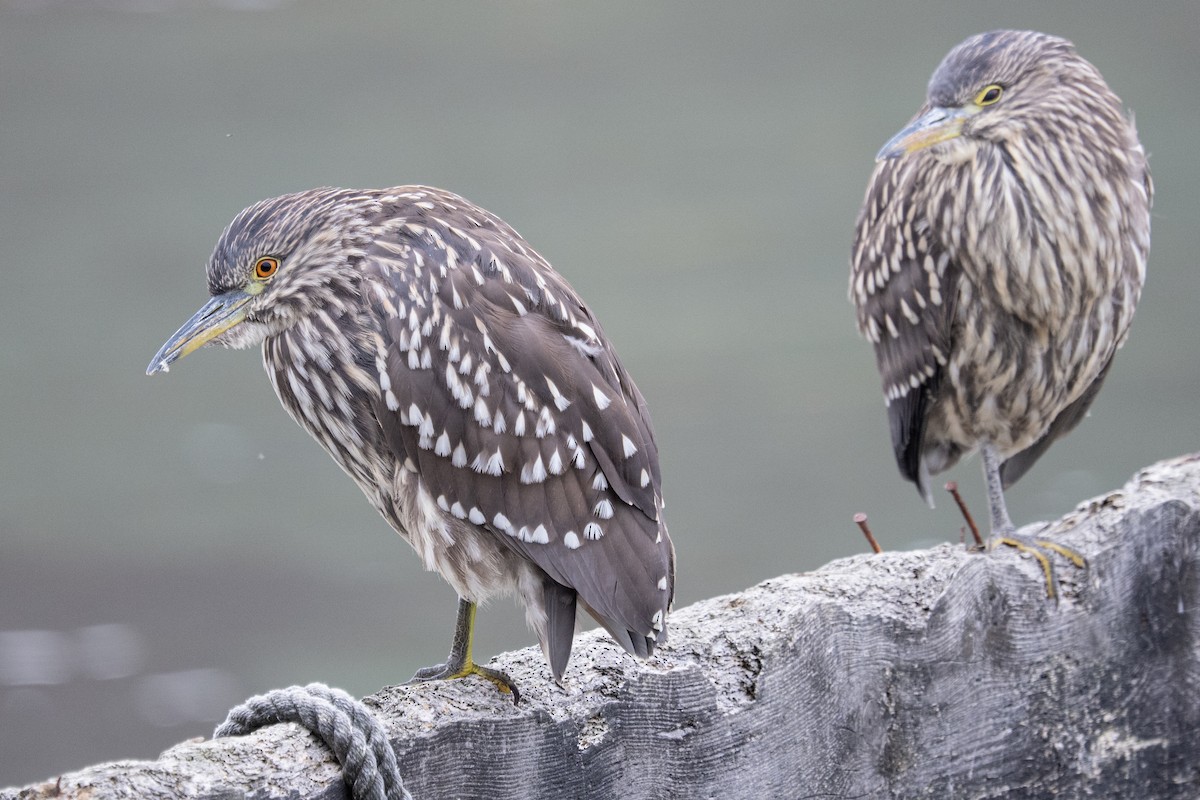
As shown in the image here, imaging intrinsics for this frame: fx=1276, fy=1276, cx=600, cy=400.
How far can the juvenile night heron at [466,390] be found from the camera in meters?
1.72

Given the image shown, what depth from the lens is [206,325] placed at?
179 cm

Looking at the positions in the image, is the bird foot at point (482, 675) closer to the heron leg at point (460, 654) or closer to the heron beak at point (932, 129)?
the heron leg at point (460, 654)

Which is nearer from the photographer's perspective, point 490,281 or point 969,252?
point 490,281

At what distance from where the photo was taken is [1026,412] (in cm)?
261

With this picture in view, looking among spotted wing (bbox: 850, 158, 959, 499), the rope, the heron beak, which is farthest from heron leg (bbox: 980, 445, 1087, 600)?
the rope

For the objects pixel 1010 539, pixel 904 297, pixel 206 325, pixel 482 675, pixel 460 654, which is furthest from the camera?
pixel 904 297

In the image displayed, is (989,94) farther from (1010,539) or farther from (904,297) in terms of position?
(1010,539)

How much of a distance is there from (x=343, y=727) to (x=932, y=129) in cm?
157

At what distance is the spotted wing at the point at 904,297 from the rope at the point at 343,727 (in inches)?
62.5

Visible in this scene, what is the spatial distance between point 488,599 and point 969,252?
46.4 inches

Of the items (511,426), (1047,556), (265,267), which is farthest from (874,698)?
(265,267)

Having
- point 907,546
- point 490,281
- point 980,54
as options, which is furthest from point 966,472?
point 490,281

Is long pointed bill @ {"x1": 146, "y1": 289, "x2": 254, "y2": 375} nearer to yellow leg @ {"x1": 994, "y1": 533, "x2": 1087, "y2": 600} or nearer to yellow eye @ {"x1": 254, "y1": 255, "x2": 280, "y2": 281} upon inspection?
yellow eye @ {"x1": 254, "y1": 255, "x2": 280, "y2": 281}

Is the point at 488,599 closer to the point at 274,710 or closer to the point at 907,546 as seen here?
the point at 274,710
